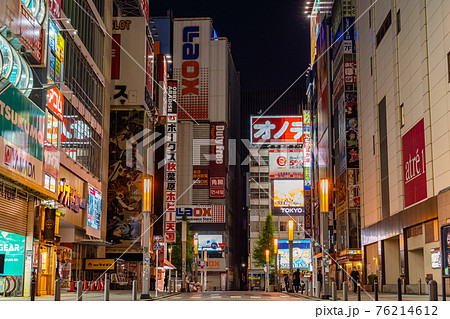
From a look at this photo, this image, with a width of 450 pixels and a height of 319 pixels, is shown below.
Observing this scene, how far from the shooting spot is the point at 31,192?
106 feet

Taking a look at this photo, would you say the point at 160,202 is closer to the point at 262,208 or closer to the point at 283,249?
the point at 283,249

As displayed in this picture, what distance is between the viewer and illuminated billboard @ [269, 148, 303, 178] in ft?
415

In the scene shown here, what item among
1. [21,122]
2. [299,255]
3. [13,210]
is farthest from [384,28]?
[299,255]

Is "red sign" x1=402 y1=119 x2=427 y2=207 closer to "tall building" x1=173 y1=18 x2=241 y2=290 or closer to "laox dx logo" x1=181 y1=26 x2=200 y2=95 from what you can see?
"tall building" x1=173 y1=18 x2=241 y2=290

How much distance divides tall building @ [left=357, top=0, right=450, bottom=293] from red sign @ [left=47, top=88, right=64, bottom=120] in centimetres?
2123

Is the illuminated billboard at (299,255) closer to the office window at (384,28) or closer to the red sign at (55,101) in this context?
the office window at (384,28)

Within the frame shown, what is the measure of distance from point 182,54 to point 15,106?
339 feet

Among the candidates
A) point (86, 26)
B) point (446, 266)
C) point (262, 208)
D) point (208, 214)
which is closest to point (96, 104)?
point (86, 26)

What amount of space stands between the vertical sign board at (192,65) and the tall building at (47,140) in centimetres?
7350

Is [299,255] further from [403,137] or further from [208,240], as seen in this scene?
[403,137]

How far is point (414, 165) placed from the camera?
41562 millimetres

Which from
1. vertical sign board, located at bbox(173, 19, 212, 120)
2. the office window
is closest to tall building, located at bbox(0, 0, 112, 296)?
the office window

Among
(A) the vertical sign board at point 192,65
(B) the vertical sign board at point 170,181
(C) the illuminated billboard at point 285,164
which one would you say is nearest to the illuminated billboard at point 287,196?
(C) the illuminated billboard at point 285,164

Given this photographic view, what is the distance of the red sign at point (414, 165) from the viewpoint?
39.5 meters
